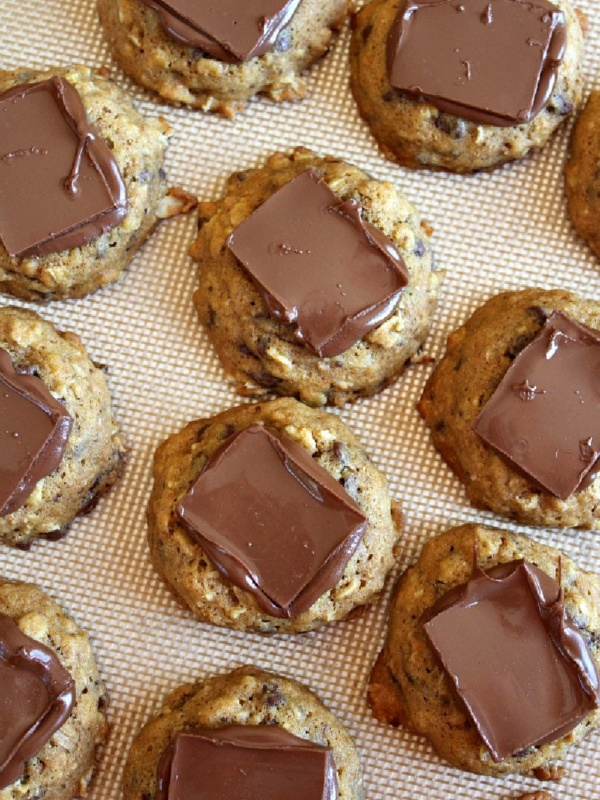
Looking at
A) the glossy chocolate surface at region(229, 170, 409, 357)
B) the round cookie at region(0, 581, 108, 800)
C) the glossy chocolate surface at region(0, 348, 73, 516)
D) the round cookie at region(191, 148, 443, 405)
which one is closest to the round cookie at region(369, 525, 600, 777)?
the round cookie at region(191, 148, 443, 405)

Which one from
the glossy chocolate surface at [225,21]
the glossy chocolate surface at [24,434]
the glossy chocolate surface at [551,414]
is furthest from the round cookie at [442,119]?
the glossy chocolate surface at [24,434]

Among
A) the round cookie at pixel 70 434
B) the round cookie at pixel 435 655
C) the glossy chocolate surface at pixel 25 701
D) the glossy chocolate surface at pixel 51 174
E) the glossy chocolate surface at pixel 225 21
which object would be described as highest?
the glossy chocolate surface at pixel 225 21

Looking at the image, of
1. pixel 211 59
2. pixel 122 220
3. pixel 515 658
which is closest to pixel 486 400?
pixel 515 658

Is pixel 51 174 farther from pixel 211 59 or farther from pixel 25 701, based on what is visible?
pixel 25 701

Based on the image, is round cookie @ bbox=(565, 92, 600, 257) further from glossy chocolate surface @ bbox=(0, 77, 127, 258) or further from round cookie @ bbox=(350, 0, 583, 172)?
glossy chocolate surface @ bbox=(0, 77, 127, 258)

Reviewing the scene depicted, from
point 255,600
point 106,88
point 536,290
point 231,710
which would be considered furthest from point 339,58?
point 231,710

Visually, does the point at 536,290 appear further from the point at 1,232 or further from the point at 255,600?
the point at 1,232

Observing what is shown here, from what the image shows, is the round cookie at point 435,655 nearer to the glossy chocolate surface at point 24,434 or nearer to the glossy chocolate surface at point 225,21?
the glossy chocolate surface at point 24,434
